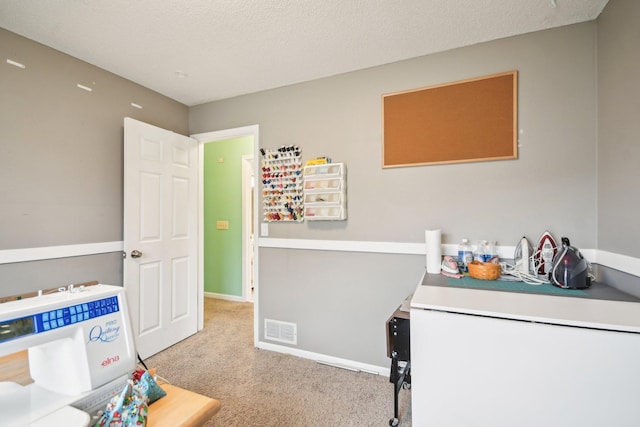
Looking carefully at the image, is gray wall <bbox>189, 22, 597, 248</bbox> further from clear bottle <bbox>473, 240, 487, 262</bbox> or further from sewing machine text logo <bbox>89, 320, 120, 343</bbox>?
sewing machine text logo <bbox>89, 320, 120, 343</bbox>

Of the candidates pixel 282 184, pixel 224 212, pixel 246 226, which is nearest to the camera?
pixel 282 184

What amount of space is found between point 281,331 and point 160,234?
4.75 feet

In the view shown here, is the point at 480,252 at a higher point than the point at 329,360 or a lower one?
higher

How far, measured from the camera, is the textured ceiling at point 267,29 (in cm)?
159

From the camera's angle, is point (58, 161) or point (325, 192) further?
point (325, 192)

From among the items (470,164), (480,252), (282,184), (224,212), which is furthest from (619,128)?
(224,212)

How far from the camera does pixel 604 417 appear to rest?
3.08 ft

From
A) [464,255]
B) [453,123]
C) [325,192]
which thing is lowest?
[464,255]

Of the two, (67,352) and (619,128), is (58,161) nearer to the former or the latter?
(67,352)

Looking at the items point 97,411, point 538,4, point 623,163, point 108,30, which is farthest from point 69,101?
point 623,163

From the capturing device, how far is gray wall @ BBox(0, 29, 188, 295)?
5.81 feet

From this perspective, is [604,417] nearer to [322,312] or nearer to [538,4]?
[322,312]

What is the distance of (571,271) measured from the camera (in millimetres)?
1416

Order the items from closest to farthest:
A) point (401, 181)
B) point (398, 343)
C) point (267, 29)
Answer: point (398, 343) → point (267, 29) → point (401, 181)
